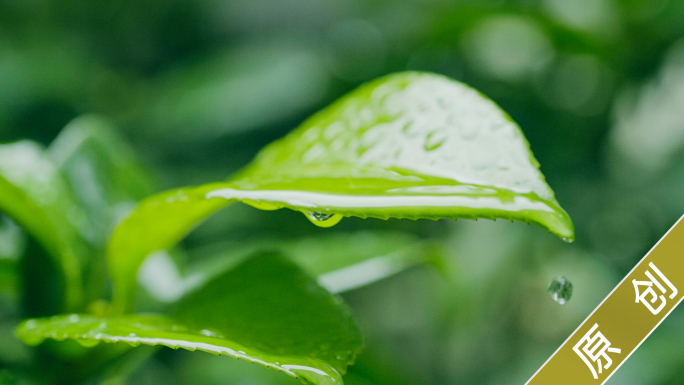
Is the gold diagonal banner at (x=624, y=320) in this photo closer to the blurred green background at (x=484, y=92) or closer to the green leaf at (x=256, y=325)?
the green leaf at (x=256, y=325)

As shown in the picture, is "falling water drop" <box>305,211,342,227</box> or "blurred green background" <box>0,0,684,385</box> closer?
"falling water drop" <box>305,211,342,227</box>

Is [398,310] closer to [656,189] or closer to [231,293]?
[656,189]

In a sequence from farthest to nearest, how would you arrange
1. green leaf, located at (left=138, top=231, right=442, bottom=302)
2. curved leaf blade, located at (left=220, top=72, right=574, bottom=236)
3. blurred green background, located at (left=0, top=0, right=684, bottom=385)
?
blurred green background, located at (left=0, top=0, right=684, bottom=385) → green leaf, located at (left=138, top=231, right=442, bottom=302) → curved leaf blade, located at (left=220, top=72, right=574, bottom=236)

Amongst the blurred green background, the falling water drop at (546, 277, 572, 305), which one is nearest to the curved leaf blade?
the falling water drop at (546, 277, 572, 305)

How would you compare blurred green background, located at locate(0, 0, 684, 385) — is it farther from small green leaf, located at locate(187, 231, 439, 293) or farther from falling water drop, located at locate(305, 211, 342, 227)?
falling water drop, located at locate(305, 211, 342, 227)

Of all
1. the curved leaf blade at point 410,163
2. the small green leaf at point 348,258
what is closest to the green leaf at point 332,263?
the small green leaf at point 348,258
